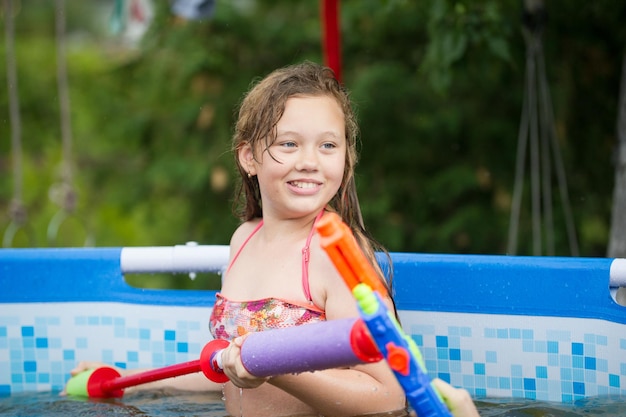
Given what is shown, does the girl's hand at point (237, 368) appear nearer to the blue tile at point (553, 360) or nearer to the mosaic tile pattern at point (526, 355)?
the mosaic tile pattern at point (526, 355)

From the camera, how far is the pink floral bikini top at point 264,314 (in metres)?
1.85

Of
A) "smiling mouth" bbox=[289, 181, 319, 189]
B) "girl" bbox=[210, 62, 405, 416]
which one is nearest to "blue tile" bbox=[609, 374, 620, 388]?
"girl" bbox=[210, 62, 405, 416]

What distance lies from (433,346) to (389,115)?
6.04 feet

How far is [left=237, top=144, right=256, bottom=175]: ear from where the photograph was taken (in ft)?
6.54

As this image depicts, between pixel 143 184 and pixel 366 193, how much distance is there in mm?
1030

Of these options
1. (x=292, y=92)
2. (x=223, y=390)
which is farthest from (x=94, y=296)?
(x=292, y=92)

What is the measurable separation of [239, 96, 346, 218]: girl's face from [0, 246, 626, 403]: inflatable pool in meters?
0.44

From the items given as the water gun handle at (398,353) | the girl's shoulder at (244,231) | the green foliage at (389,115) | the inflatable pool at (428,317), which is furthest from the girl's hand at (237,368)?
the green foliage at (389,115)

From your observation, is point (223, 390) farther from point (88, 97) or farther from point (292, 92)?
point (88, 97)

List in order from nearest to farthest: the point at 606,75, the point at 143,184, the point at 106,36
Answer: the point at 606,75, the point at 143,184, the point at 106,36

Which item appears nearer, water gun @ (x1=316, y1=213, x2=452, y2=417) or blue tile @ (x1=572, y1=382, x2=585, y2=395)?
water gun @ (x1=316, y1=213, x2=452, y2=417)

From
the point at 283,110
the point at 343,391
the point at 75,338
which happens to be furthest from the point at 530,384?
the point at 75,338

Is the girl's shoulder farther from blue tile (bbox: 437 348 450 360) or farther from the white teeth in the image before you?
blue tile (bbox: 437 348 450 360)

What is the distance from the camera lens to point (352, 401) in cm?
176
